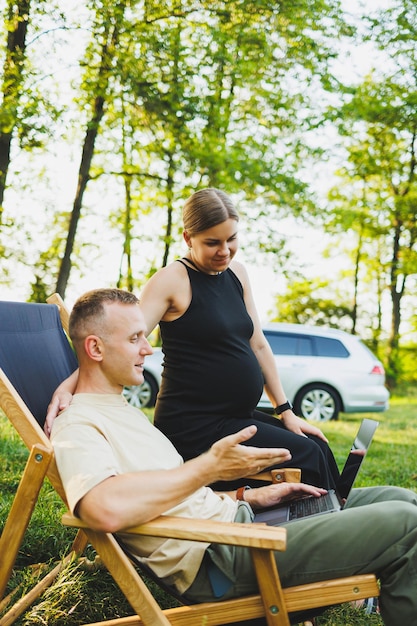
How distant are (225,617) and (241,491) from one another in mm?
772

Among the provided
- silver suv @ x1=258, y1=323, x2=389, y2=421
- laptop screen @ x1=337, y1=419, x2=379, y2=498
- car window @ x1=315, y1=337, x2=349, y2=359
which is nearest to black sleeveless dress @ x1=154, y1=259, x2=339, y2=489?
laptop screen @ x1=337, y1=419, x2=379, y2=498

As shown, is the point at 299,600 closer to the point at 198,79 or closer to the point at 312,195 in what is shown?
the point at 198,79

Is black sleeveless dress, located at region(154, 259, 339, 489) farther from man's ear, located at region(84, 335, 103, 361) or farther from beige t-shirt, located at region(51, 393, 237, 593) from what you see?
man's ear, located at region(84, 335, 103, 361)

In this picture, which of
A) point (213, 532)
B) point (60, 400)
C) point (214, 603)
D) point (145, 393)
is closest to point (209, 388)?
point (60, 400)

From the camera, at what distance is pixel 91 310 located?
2732 mm

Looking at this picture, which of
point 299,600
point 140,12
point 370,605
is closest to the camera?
point 299,600

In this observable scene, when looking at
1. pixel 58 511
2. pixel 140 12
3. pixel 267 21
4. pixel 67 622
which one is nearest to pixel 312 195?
pixel 267 21

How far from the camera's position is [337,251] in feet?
96.2

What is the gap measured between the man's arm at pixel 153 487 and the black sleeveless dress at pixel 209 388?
108 cm

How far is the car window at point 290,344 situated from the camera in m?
14.0

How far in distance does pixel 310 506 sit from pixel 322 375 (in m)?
10.9

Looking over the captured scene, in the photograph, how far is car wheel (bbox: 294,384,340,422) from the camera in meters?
13.9

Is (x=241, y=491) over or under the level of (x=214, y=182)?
under

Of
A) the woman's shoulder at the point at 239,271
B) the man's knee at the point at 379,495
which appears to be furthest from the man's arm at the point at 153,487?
the woman's shoulder at the point at 239,271
